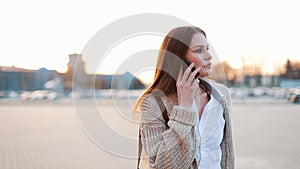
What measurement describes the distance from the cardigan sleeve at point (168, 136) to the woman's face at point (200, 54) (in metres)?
0.16

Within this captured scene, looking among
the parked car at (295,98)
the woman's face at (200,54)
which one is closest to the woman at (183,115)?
the woman's face at (200,54)

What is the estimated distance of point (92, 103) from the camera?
1.38 meters

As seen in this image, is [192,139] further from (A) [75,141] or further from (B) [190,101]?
(A) [75,141]

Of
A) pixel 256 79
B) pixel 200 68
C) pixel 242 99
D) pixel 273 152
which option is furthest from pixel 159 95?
pixel 256 79

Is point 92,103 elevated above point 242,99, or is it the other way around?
point 92,103

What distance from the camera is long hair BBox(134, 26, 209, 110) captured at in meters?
1.46

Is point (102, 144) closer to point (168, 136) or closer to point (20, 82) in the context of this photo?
point (168, 136)

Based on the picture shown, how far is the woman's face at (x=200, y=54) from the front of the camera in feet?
4.69

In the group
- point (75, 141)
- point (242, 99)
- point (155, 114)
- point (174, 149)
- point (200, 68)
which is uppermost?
point (200, 68)

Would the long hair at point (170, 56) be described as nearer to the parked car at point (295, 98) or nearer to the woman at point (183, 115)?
the woman at point (183, 115)

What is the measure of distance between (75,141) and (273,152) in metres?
3.94

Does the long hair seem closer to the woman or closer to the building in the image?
the woman

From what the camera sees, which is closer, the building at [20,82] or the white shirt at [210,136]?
the white shirt at [210,136]

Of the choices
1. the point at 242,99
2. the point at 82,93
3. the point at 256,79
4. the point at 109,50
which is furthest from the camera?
the point at 256,79
